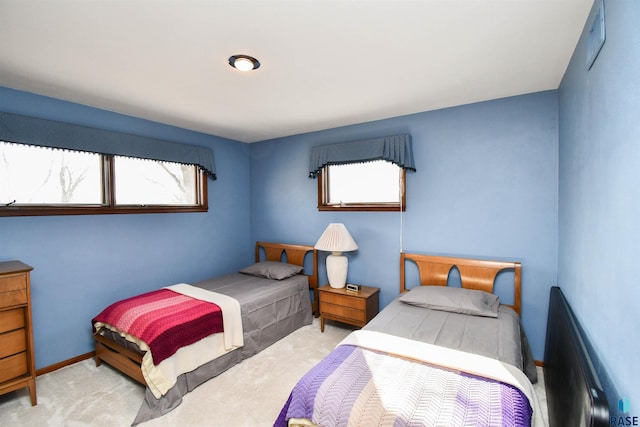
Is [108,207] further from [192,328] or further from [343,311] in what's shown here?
[343,311]

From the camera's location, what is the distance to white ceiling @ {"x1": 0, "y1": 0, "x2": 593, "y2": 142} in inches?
57.4

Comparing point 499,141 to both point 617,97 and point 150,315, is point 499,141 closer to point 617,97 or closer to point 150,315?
point 617,97

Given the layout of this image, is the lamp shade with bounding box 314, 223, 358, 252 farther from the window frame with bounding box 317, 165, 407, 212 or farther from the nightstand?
the nightstand

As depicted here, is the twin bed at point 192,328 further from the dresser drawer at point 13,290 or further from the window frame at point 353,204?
the window frame at point 353,204

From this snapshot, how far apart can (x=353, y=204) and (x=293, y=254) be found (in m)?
1.09

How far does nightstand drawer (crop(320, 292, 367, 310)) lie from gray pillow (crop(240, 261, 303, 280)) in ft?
1.77

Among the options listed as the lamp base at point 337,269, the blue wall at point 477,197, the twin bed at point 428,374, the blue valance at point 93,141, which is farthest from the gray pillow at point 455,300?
the blue valance at point 93,141

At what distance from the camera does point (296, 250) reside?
3.97 metres

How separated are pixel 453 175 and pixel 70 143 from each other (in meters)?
3.54

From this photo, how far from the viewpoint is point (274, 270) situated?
143 inches

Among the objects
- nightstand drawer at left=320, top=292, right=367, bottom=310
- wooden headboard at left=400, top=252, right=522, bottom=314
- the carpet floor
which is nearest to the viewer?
the carpet floor

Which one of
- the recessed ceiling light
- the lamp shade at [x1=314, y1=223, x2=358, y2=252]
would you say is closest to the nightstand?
the lamp shade at [x1=314, y1=223, x2=358, y2=252]

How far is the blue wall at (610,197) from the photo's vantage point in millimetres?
972

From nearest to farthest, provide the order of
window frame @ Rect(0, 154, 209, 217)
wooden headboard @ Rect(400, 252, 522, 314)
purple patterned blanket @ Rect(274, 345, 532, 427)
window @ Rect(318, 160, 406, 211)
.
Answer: purple patterned blanket @ Rect(274, 345, 532, 427)
window frame @ Rect(0, 154, 209, 217)
wooden headboard @ Rect(400, 252, 522, 314)
window @ Rect(318, 160, 406, 211)
